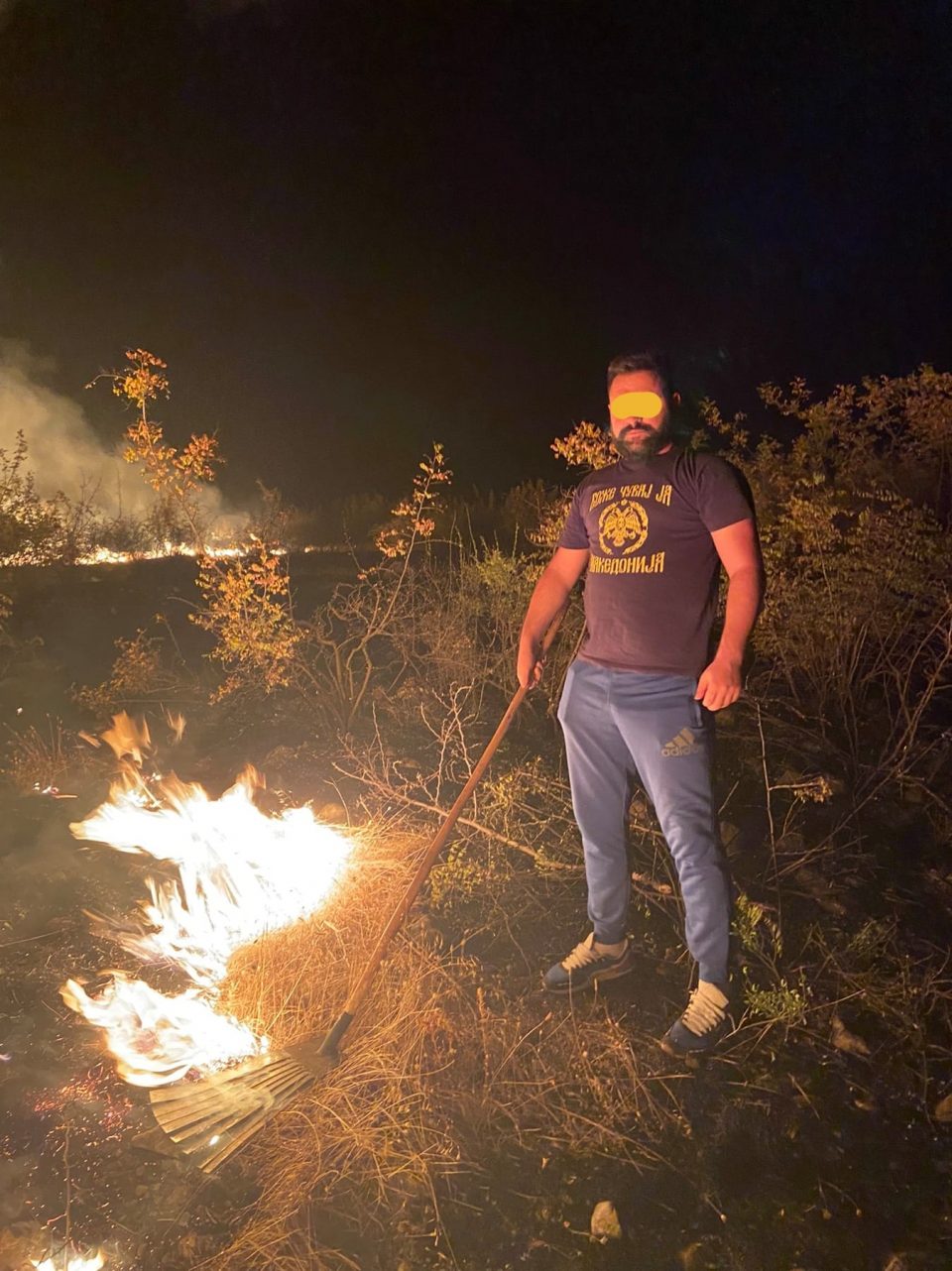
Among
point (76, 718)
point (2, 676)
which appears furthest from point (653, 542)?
point (2, 676)

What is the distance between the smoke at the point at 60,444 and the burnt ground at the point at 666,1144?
6.65m

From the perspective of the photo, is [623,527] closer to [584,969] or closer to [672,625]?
[672,625]

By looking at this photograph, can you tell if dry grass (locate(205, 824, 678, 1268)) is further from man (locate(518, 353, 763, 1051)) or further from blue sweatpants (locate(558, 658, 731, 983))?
blue sweatpants (locate(558, 658, 731, 983))

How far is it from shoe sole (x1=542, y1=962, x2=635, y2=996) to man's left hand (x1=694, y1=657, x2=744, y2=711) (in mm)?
1177

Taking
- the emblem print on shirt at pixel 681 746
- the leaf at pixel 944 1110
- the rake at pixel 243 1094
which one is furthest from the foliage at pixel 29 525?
the leaf at pixel 944 1110

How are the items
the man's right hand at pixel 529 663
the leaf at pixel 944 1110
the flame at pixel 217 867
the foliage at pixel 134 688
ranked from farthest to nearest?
the foliage at pixel 134 688
the flame at pixel 217 867
the man's right hand at pixel 529 663
the leaf at pixel 944 1110

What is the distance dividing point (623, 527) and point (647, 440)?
30 centimetres

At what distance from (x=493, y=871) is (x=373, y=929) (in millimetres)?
607

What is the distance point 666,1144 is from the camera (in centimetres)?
222

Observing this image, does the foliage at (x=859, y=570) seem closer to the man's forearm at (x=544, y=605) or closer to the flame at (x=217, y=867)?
the man's forearm at (x=544, y=605)

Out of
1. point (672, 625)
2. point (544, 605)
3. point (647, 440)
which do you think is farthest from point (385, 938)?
point (647, 440)

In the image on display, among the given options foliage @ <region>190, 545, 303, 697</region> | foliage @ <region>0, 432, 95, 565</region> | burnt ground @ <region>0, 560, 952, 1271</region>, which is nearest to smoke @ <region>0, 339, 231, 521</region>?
foliage @ <region>0, 432, 95, 565</region>

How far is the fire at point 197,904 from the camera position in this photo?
2631mm

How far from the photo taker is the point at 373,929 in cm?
311
